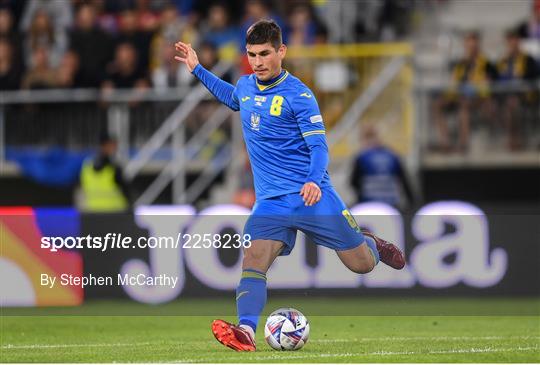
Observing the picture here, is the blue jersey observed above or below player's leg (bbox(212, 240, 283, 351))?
above

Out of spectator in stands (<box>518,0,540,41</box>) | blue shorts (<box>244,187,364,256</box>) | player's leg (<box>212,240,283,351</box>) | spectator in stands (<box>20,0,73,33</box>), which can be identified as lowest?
player's leg (<box>212,240,283,351</box>)

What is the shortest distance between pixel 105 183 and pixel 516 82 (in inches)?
221

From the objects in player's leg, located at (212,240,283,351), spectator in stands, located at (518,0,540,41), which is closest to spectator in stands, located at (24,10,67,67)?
spectator in stands, located at (518,0,540,41)

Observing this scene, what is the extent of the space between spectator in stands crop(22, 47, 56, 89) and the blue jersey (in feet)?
35.7

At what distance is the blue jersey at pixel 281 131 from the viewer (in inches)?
418

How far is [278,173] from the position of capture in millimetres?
10836

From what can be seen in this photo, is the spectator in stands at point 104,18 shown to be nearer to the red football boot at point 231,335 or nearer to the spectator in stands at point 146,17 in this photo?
the spectator in stands at point 146,17

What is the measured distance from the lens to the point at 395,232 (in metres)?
15.3

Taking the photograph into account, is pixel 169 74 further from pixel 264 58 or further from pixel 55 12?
pixel 264 58

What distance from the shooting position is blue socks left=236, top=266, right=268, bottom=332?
1052 cm

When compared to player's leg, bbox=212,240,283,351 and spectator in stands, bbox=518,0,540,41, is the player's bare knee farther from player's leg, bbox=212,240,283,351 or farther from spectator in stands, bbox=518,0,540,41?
spectator in stands, bbox=518,0,540,41

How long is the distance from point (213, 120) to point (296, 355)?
1011 centimetres

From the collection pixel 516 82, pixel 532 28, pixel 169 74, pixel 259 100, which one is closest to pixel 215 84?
pixel 259 100

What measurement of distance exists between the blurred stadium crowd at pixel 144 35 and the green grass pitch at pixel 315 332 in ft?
20.1
